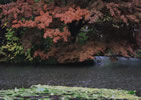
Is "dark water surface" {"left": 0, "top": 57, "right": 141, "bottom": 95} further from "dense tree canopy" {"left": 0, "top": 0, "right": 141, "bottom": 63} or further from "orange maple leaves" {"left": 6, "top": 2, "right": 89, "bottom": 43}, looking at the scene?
"orange maple leaves" {"left": 6, "top": 2, "right": 89, "bottom": 43}

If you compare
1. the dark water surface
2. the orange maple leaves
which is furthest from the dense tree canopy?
the dark water surface

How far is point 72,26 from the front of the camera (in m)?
9.28

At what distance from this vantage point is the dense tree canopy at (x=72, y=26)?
25.3 feet

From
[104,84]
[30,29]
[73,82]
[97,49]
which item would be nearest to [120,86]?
[104,84]

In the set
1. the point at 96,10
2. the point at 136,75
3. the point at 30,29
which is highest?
the point at 96,10

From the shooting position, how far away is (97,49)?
8062mm

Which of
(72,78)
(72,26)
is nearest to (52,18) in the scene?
(72,26)

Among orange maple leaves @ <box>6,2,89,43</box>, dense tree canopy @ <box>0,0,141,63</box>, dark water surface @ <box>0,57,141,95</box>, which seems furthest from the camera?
dense tree canopy @ <box>0,0,141,63</box>

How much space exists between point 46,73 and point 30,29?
194cm

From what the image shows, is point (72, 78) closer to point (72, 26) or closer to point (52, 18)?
point (52, 18)

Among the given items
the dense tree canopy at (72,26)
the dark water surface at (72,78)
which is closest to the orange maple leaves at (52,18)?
the dense tree canopy at (72,26)

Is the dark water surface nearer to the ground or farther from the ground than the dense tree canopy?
nearer to the ground

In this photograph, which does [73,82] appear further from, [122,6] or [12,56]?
[12,56]

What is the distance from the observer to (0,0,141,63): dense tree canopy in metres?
7.70
